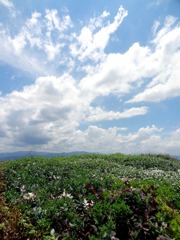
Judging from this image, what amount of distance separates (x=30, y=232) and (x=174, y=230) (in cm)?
259

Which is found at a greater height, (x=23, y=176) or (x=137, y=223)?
(x=23, y=176)

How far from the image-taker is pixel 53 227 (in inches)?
225

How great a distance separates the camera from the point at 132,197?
20.3 feet

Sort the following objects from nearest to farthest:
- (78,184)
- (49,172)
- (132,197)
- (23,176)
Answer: (132,197), (78,184), (23,176), (49,172)

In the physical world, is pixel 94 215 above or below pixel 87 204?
below

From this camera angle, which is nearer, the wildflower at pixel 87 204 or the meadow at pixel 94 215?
the meadow at pixel 94 215

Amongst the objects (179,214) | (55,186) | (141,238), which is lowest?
(141,238)

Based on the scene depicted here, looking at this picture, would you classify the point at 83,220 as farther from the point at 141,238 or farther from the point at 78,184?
the point at 78,184

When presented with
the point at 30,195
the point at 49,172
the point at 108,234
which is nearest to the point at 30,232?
the point at 108,234

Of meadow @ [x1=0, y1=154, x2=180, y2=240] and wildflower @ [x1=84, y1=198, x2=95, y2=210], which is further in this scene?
wildflower @ [x1=84, y1=198, x2=95, y2=210]

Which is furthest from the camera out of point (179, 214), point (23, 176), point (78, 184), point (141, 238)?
point (23, 176)

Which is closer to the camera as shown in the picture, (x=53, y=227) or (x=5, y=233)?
(x=5, y=233)

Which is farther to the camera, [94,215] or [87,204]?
[87,204]

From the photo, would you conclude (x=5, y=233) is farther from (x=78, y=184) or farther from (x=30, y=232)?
(x=78, y=184)
